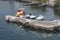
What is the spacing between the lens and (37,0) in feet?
287

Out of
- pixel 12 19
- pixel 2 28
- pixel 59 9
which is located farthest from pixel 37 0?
pixel 2 28

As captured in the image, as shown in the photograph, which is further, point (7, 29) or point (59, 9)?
point (59, 9)

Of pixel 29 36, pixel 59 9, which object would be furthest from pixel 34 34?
pixel 59 9

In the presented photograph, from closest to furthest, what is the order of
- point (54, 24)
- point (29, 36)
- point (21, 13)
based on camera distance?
point (29, 36) → point (54, 24) → point (21, 13)

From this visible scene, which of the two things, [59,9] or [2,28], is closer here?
Result: [2,28]

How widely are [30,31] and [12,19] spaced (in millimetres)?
8752

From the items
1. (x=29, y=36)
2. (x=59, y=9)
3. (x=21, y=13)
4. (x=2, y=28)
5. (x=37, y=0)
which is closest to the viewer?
(x=29, y=36)

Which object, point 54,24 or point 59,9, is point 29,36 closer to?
point 54,24

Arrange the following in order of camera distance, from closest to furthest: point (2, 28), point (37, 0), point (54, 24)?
point (54, 24) < point (2, 28) < point (37, 0)

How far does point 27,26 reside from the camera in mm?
41250

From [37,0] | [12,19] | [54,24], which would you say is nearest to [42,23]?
[54,24]

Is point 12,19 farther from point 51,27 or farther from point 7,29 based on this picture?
point 51,27

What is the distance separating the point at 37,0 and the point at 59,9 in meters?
19.9

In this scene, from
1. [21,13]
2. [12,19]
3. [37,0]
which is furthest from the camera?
[37,0]
